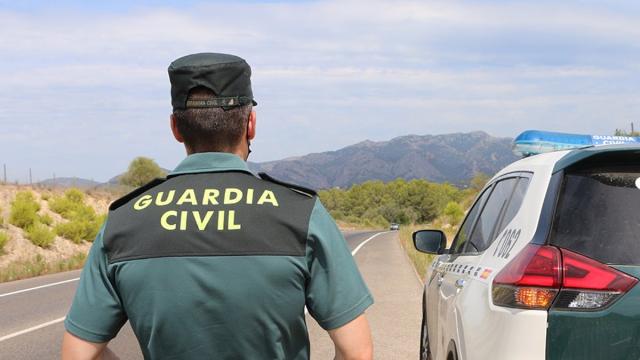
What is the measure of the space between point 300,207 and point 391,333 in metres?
8.97

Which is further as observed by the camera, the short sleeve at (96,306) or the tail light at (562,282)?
the tail light at (562,282)

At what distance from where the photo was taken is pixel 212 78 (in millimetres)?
2516

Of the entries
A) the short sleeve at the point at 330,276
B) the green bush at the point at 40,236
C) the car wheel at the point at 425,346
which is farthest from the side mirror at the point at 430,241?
the green bush at the point at 40,236

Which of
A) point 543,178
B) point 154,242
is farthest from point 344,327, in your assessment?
point 543,178

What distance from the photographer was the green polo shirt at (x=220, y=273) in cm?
237

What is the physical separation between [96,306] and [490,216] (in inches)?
112

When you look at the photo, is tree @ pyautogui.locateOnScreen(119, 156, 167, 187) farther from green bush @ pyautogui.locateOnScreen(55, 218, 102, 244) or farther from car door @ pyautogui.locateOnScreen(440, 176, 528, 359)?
car door @ pyautogui.locateOnScreen(440, 176, 528, 359)

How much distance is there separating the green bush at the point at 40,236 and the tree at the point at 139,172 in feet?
103

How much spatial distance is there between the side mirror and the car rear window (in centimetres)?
264

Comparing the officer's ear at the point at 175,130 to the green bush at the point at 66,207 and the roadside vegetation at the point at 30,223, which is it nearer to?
the roadside vegetation at the point at 30,223

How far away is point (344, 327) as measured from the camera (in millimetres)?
2434

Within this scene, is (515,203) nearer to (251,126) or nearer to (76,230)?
(251,126)

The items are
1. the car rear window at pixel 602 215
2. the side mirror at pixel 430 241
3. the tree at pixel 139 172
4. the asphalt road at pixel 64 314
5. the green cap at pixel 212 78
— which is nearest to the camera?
the green cap at pixel 212 78

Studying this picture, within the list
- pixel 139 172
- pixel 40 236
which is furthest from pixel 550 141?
pixel 139 172
